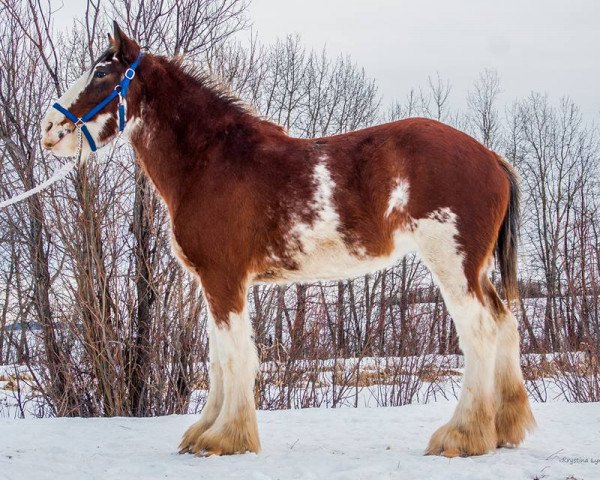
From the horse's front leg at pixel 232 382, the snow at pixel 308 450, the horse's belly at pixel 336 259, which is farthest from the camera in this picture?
the horse's belly at pixel 336 259

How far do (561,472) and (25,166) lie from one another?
631 cm

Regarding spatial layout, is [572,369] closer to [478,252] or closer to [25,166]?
[478,252]

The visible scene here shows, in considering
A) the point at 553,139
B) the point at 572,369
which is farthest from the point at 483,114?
the point at 572,369

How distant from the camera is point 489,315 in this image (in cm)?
391

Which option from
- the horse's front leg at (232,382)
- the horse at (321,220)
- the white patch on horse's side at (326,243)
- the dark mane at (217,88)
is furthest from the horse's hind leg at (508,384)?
the dark mane at (217,88)

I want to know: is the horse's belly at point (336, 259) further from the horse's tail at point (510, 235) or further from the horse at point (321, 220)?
the horse's tail at point (510, 235)

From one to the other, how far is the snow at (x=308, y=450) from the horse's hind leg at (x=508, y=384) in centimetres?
13

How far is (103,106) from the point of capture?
430cm

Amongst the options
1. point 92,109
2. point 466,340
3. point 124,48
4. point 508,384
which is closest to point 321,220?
point 466,340

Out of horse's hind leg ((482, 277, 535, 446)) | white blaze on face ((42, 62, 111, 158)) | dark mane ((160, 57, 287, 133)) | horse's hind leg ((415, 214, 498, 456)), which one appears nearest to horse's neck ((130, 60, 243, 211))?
dark mane ((160, 57, 287, 133))

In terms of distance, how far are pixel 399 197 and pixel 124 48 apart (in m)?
2.37

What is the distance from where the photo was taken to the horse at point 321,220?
391 cm

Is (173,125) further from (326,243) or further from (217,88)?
(326,243)

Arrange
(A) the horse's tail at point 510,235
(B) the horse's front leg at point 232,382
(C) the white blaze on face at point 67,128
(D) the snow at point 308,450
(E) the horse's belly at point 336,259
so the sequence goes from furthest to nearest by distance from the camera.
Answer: (A) the horse's tail at point 510,235
(C) the white blaze on face at point 67,128
(E) the horse's belly at point 336,259
(B) the horse's front leg at point 232,382
(D) the snow at point 308,450
